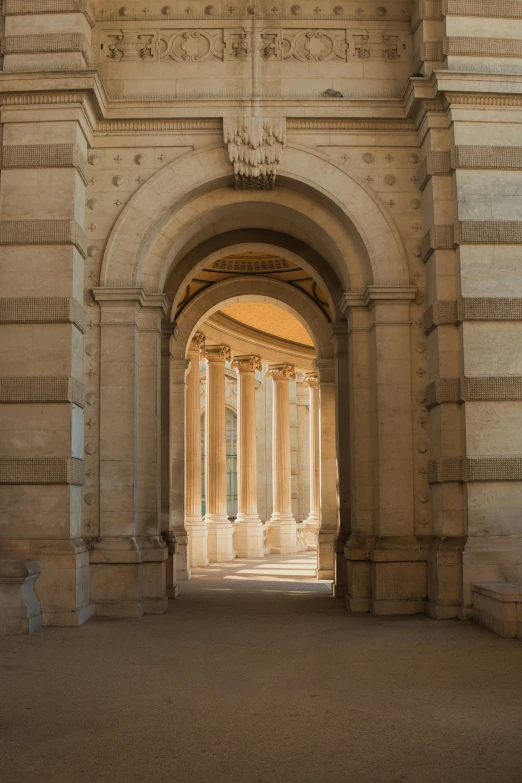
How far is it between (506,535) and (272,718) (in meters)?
7.22

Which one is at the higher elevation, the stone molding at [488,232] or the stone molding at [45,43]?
the stone molding at [45,43]

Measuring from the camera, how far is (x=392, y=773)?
255 inches

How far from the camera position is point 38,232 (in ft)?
48.3

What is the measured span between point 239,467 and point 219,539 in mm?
3809

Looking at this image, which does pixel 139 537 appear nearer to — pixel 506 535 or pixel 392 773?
pixel 506 535

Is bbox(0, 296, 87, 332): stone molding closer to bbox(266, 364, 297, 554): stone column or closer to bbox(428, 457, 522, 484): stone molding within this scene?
bbox(428, 457, 522, 484): stone molding

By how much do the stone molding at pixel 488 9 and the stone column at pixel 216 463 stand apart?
54.9 feet

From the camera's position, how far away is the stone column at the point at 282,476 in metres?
35.4

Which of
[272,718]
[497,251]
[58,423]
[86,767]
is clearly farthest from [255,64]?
[86,767]

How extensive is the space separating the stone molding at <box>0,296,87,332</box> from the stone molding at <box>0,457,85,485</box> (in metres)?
2.15

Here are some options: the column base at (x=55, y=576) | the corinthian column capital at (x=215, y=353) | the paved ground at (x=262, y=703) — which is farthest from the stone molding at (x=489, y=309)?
the corinthian column capital at (x=215, y=353)

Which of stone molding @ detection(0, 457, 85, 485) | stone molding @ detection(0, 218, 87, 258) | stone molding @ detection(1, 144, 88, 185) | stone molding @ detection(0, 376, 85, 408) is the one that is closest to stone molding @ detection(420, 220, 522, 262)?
stone molding @ detection(0, 218, 87, 258)

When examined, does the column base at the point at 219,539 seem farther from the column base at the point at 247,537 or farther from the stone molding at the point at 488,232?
the stone molding at the point at 488,232

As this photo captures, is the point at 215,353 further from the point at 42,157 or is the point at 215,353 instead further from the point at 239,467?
the point at 42,157
